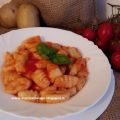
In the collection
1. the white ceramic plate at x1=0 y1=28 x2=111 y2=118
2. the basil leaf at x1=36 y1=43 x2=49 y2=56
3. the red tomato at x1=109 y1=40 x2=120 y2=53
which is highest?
the basil leaf at x1=36 y1=43 x2=49 y2=56

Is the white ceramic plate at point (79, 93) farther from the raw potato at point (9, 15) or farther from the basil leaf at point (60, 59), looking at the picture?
the raw potato at point (9, 15)

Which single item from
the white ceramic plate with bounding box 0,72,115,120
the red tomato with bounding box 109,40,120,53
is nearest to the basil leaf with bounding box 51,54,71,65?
the white ceramic plate with bounding box 0,72,115,120

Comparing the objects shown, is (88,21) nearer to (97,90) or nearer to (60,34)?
(60,34)

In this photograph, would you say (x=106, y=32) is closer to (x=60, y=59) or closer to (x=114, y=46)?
(x=114, y=46)

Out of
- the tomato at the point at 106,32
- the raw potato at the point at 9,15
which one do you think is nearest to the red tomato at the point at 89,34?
the tomato at the point at 106,32

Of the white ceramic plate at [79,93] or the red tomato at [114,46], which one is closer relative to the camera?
the white ceramic plate at [79,93]

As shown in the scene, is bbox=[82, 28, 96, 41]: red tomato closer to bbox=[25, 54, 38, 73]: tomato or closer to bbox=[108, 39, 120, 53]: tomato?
bbox=[108, 39, 120, 53]: tomato

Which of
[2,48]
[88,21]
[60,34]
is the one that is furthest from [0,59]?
[88,21]
